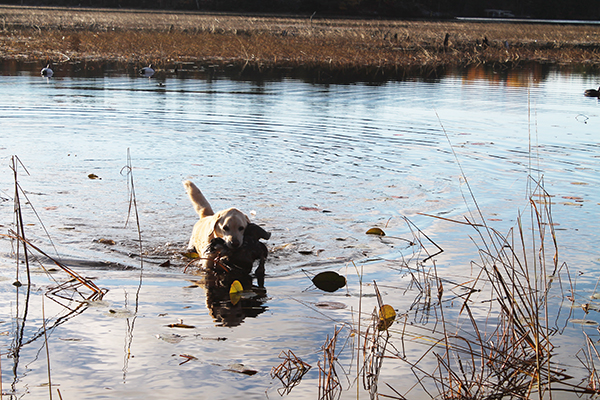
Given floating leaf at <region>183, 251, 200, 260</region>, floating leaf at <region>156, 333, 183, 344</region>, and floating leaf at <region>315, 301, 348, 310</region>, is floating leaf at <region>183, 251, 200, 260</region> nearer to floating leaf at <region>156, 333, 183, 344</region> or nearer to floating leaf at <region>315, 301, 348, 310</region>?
floating leaf at <region>315, 301, 348, 310</region>

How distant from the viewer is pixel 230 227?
548 centimetres

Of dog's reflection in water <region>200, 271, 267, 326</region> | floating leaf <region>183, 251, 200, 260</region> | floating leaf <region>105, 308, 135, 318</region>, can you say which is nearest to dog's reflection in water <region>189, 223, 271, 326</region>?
dog's reflection in water <region>200, 271, 267, 326</region>

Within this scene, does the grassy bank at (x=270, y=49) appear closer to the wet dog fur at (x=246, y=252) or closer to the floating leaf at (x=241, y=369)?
the wet dog fur at (x=246, y=252)

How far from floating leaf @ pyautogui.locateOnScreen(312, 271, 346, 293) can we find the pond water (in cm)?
10

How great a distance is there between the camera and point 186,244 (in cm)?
660

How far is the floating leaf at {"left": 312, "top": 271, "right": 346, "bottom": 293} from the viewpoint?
17.5ft

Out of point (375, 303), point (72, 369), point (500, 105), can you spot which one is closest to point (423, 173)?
point (375, 303)

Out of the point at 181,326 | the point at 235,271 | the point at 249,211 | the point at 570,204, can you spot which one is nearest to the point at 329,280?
the point at 235,271

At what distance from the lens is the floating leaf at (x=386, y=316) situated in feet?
14.5

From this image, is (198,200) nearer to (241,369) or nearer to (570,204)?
(241,369)

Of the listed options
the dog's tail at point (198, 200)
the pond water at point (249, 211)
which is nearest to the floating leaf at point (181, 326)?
the pond water at point (249, 211)

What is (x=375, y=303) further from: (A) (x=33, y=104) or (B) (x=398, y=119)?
(A) (x=33, y=104)

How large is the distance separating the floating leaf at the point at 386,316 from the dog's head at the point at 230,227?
56.7 inches

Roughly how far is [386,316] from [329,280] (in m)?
0.91
